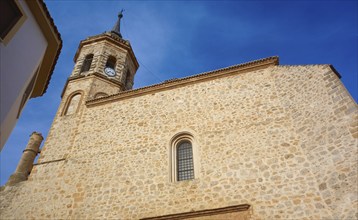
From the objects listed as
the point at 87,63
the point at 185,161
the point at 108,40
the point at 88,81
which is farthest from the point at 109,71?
the point at 185,161

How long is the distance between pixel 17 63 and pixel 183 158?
5.09 m

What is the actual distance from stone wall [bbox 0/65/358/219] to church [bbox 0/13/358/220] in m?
0.03

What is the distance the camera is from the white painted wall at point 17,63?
539cm

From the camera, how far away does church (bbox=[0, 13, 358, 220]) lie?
23.1ft

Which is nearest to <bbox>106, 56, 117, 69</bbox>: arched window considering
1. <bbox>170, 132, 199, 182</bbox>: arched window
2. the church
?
the church

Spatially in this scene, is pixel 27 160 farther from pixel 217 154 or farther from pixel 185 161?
pixel 217 154

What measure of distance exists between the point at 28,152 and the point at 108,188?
4.89 metres

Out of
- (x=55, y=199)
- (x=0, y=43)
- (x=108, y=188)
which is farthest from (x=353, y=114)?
(x=55, y=199)

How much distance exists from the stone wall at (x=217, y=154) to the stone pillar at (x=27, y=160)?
801 millimetres

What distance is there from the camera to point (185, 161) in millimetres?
8906

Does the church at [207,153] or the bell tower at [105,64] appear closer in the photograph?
the church at [207,153]

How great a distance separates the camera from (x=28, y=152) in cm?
1184

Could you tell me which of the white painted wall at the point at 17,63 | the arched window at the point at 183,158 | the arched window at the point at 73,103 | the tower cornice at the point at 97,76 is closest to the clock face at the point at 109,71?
the tower cornice at the point at 97,76

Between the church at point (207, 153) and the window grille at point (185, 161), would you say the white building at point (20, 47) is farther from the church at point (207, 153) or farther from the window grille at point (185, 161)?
the window grille at point (185, 161)
